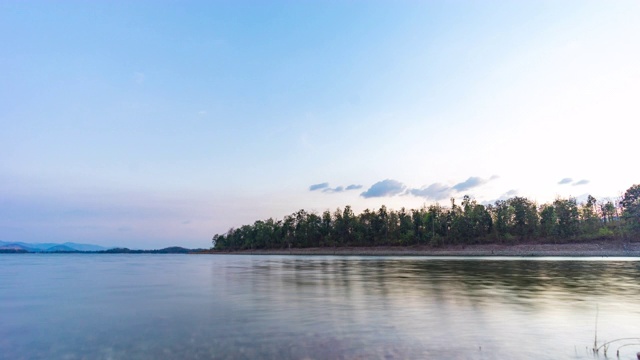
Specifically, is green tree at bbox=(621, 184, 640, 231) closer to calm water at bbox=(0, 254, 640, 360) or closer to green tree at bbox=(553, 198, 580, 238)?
green tree at bbox=(553, 198, 580, 238)

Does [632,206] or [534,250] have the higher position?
[632,206]

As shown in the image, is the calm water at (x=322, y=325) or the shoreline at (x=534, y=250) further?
the shoreline at (x=534, y=250)

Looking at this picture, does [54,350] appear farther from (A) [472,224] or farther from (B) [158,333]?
(A) [472,224]

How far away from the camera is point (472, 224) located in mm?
176750

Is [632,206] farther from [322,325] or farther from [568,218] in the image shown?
[322,325]

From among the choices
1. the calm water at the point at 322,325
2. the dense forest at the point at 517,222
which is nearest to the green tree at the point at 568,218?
the dense forest at the point at 517,222

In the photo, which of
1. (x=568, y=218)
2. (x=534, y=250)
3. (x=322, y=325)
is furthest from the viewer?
(x=568, y=218)

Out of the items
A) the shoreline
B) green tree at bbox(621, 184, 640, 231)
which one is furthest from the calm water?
green tree at bbox(621, 184, 640, 231)

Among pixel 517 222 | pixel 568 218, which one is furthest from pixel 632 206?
pixel 517 222

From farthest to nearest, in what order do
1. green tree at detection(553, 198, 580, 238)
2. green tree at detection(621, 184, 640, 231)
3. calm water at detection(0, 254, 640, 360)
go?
green tree at detection(553, 198, 580, 238), green tree at detection(621, 184, 640, 231), calm water at detection(0, 254, 640, 360)

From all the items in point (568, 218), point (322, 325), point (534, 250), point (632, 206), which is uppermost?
point (632, 206)

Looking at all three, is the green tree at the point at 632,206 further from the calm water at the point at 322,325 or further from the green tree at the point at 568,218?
the calm water at the point at 322,325

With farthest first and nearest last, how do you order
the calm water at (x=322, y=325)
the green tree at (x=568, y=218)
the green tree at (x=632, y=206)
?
the green tree at (x=568, y=218), the green tree at (x=632, y=206), the calm water at (x=322, y=325)

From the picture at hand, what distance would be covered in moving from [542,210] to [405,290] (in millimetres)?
160209
